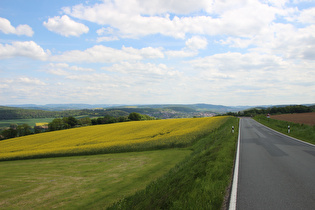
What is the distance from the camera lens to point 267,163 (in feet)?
28.8

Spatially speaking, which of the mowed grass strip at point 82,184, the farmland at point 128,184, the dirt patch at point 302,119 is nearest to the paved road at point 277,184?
the farmland at point 128,184

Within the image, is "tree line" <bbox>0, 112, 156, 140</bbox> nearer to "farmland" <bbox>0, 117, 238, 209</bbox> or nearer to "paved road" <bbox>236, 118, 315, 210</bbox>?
"farmland" <bbox>0, 117, 238, 209</bbox>

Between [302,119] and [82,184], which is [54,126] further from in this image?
[302,119]

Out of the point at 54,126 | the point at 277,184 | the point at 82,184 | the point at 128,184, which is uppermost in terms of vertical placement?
the point at 277,184

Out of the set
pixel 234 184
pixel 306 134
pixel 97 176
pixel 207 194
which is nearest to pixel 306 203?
pixel 234 184

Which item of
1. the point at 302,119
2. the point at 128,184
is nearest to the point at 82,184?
the point at 128,184

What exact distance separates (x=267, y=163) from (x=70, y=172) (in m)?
12.8

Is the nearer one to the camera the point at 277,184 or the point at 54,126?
the point at 277,184

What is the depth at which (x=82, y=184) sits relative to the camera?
10.7 m

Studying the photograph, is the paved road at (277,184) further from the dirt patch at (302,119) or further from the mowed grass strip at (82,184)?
the dirt patch at (302,119)

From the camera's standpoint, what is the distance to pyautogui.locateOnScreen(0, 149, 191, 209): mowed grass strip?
8.60 meters

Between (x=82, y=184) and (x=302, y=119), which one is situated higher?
(x=302, y=119)

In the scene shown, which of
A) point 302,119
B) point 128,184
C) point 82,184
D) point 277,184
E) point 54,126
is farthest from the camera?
point 54,126

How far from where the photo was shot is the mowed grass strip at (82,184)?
339 inches
